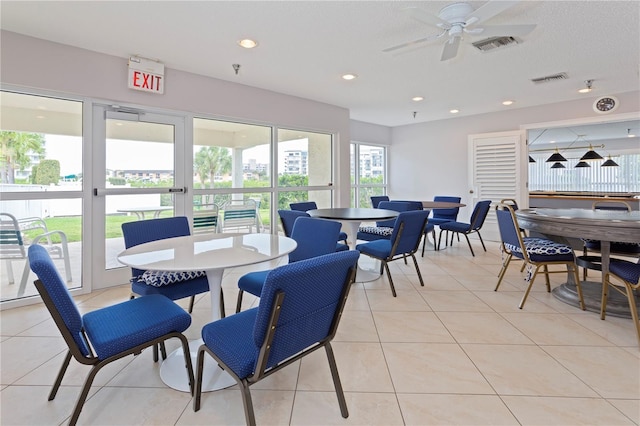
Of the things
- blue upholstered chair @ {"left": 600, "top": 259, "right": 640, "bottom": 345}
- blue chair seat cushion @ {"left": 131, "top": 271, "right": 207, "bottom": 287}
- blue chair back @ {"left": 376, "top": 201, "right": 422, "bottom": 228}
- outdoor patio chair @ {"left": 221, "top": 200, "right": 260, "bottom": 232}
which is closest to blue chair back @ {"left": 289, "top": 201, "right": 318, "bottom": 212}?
outdoor patio chair @ {"left": 221, "top": 200, "right": 260, "bottom": 232}

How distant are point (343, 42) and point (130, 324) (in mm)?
2864

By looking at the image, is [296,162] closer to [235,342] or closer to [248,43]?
[248,43]

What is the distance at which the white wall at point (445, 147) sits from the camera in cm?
540

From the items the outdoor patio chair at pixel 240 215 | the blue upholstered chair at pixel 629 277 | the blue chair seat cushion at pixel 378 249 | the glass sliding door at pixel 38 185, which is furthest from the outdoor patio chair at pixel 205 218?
the blue upholstered chair at pixel 629 277

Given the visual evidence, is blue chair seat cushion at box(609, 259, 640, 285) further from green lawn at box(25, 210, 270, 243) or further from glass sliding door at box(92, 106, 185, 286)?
green lawn at box(25, 210, 270, 243)

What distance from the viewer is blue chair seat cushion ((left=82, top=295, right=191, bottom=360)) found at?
1416 mm

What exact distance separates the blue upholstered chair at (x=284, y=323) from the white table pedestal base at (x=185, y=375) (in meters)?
0.31

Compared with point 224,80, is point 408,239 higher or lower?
lower

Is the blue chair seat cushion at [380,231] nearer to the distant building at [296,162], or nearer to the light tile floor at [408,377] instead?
the light tile floor at [408,377]

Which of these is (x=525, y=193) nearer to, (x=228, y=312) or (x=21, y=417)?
(x=228, y=312)

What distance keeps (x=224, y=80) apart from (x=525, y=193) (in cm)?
525

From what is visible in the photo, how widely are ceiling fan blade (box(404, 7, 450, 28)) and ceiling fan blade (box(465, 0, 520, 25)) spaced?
173mm

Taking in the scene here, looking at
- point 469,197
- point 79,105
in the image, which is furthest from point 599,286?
point 79,105

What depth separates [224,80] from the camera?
4.17 metres
